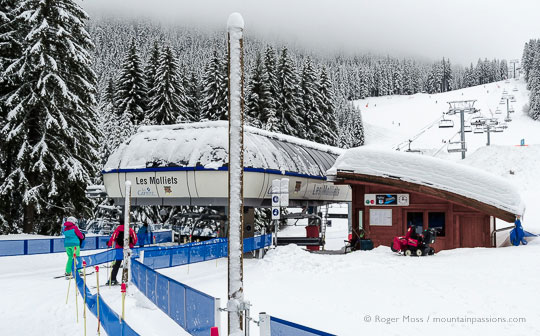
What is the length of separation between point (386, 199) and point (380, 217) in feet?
2.85

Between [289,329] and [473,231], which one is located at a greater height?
[289,329]

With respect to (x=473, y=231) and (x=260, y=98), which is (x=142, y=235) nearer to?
(x=473, y=231)

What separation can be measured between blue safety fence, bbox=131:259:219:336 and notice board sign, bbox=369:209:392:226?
12.8m

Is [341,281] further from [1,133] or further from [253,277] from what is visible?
[1,133]

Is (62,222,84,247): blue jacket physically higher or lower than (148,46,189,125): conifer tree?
lower

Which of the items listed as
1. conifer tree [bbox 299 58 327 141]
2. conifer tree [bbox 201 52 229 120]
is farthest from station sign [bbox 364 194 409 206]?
conifer tree [bbox 299 58 327 141]

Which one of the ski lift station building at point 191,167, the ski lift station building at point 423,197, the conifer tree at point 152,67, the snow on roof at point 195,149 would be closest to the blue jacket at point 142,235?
the ski lift station building at point 191,167

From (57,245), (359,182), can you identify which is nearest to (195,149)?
(359,182)

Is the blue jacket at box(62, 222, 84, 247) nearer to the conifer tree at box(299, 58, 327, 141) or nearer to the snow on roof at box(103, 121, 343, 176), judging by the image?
the snow on roof at box(103, 121, 343, 176)

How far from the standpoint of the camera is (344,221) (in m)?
53.2

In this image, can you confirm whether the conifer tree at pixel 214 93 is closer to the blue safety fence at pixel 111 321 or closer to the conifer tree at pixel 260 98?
the conifer tree at pixel 260 98

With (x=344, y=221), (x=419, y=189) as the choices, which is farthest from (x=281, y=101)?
(x=419, y=189)

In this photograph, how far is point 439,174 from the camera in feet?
66.4

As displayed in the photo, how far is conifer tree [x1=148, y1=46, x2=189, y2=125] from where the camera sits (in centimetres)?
4462
